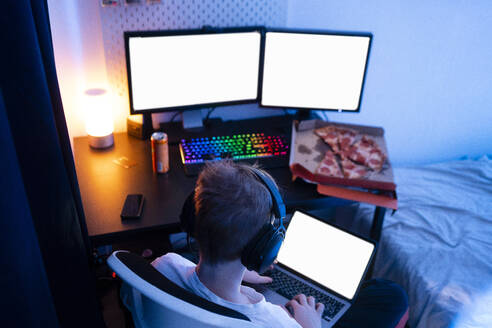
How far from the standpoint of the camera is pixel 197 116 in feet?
6.26

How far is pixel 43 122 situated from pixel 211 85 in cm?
88

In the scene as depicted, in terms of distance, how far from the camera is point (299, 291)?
1.40 metres

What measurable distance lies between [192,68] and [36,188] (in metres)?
0.87

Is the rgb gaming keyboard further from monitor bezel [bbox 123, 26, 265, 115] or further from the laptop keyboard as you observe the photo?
the laptop keyboard

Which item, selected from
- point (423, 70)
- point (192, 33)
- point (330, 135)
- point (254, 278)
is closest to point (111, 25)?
point (192, 33)

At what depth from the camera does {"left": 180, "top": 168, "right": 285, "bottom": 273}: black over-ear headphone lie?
933 millimetres

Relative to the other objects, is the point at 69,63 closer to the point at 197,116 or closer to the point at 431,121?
the point at 197,116

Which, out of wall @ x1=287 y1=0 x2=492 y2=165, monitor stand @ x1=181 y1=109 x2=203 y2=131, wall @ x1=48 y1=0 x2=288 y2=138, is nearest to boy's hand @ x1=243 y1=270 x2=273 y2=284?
monitor stand @ x1=181 y1=109 x2=203 y2=131

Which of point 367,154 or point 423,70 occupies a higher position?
point 423,70

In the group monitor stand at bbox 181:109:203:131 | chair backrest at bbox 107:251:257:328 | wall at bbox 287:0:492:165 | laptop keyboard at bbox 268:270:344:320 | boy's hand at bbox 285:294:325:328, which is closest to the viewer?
chair backrest at bbox 107:251:257:328

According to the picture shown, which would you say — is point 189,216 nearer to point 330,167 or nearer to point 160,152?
point 160,152

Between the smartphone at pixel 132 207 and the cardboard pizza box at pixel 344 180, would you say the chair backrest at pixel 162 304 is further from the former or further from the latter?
the cardboard pizza box at pixel 344 180

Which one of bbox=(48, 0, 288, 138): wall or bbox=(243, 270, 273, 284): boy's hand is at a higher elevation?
bbox=(48, 0, 288, 138): wall

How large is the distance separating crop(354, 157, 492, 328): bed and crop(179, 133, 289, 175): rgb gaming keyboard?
2.07 feet
